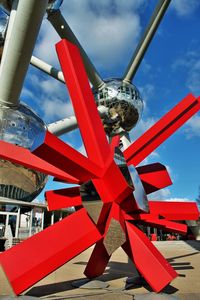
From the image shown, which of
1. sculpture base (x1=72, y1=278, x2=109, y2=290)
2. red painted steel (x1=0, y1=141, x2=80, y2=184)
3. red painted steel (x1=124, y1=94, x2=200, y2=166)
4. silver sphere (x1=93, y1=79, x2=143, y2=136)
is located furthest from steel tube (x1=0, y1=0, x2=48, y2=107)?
silver sphere (x1=93, y1=79, x2=143, y2=136)

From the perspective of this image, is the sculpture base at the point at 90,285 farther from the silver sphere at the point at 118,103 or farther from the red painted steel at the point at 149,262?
the silver sphere at the point at 118,103

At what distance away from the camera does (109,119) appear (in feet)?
52.3

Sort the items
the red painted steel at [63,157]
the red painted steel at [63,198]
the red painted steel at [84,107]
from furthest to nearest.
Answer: the red painted steel at [63,198] → the red painted steel at [84,107] → the red painted steel at [63,157]

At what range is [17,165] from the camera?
35.8ft

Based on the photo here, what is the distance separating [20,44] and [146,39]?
9.47 meters

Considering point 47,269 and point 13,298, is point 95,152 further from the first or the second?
point 13,298

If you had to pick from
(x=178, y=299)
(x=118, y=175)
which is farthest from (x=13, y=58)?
(x=178, y=299)

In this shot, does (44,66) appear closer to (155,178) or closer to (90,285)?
(155,178)

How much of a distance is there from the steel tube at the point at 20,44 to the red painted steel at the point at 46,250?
3.84 meters

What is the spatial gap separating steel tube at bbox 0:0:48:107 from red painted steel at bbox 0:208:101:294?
3844mm

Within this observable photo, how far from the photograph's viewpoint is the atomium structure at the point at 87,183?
239 inches

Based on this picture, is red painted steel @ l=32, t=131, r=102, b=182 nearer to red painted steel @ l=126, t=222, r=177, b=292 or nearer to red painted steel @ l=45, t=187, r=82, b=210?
red painted steel @ l=45, t=187, r=82, b=210

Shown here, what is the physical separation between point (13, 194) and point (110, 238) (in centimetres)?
593

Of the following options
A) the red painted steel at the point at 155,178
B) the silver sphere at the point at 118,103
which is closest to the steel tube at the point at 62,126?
the silver sphere at the point at 118,103
